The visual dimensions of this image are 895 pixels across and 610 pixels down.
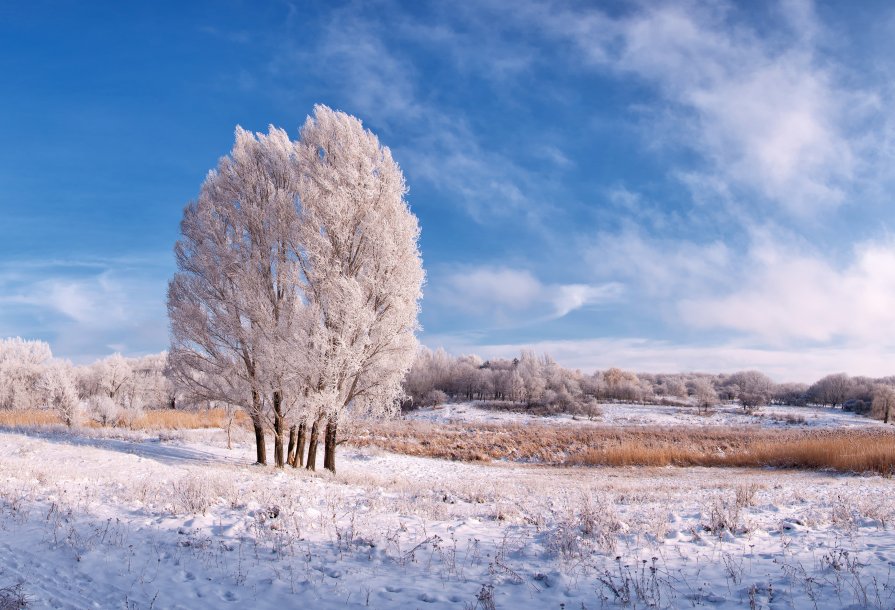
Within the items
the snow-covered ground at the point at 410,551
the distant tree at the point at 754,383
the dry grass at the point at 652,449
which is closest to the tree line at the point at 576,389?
the distant tree at the point at 754,383

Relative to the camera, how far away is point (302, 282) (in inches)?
679

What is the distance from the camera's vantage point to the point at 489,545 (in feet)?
21.7

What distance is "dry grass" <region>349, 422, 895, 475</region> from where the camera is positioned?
941 inches

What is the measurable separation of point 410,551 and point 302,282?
12504mm

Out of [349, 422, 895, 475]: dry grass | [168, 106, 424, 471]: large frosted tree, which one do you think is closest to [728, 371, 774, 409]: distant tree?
[349, 422, 895, 475]: dry grass

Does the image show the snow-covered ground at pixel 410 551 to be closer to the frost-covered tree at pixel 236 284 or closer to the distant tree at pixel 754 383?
the frost-covered tree at pixel 236 284

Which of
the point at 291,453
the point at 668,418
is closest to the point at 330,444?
the point at 291,453

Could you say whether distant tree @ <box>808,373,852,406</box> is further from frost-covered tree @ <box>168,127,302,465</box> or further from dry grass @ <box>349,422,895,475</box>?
frost-covered tree @ <box>168,127,302,465</box>

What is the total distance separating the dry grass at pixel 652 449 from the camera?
23.9 metres

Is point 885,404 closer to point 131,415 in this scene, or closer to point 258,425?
point 258,425

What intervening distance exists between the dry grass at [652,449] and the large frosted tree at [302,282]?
443 cm

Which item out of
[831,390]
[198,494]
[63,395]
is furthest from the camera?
[831,390]

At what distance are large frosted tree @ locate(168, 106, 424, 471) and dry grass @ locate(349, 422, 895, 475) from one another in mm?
4433

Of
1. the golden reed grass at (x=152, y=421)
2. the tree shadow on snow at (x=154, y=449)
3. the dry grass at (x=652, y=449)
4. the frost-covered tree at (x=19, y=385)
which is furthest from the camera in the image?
the frost-covered tree at (x=19, y=385)
